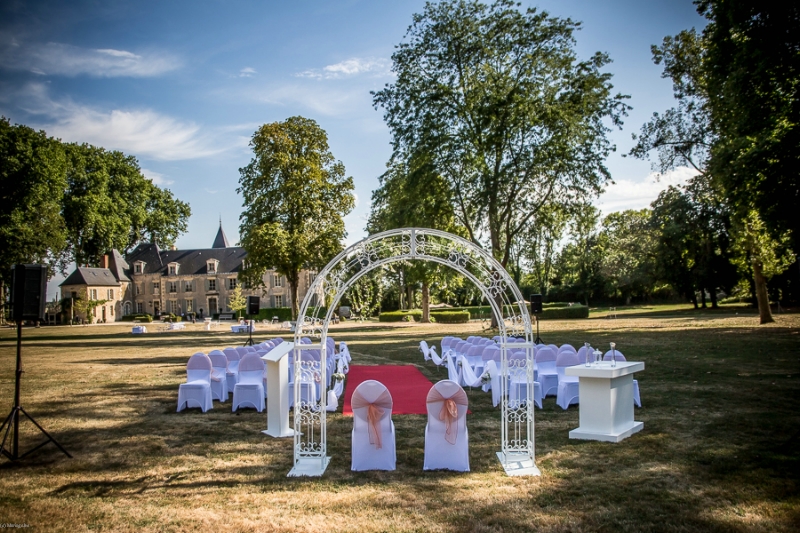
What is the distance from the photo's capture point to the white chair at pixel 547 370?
1051 centimetres

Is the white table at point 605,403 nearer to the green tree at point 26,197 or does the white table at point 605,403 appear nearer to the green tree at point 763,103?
the green tree at point 763,103

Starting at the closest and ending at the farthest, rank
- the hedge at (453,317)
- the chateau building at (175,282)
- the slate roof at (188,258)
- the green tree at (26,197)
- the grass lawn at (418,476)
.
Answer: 1. the grass lawn at (418,476)
2. the green tree at (26,197)
3. the hedge at (453,317)
4. the chateau building at (175,282)
5. the slate roof at (188,258)

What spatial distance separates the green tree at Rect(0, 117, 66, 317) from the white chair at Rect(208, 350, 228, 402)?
1265 inches

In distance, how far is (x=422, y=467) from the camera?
250 inches

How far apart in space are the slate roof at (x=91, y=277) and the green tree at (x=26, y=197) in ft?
57.8

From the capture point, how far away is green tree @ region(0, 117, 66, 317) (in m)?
36.2

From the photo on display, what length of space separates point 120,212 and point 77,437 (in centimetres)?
5487

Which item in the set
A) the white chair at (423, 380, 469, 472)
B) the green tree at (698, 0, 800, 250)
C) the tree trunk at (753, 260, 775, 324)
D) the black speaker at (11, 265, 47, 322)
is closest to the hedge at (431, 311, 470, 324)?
the tree trunk at (753, 260, 775, 324)

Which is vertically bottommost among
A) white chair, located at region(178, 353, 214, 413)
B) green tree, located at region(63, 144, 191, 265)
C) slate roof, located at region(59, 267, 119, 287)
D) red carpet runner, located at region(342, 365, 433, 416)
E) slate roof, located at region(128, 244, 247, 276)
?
red carpet runner, located at region(342, 365, 433, 416)

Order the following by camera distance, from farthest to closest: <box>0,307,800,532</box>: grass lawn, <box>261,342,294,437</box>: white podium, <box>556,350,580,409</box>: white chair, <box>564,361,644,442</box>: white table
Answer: <box>556,350,580,409</box>: white chair
<box>261,342,294,437</box>: white podium
<box>564,361,644,442</box>: white table
<box>0,307,800,532</box>: grass lawn

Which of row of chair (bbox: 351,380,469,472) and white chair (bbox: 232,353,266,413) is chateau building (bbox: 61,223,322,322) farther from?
row of chair (bbox: 351,380,469,472)

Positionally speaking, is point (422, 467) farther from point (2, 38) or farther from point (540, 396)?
point (2, 38)

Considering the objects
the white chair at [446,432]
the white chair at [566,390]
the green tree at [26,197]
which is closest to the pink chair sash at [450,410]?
the white chair at [446,432]

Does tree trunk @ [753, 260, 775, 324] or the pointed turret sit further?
the pointed turret
